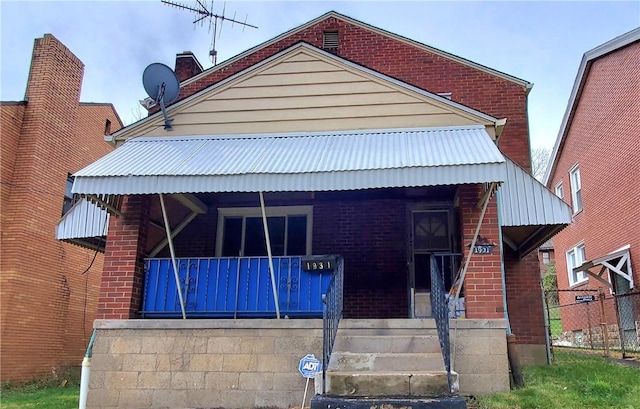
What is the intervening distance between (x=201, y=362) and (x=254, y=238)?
3.48 meters

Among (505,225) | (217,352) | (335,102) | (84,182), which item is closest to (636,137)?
(505,225)

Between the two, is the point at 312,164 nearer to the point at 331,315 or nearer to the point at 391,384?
the point at 331,315

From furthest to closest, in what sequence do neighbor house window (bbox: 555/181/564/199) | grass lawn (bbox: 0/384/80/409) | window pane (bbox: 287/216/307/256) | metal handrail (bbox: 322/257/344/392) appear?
neighbor house window (bbox: 555/181/564/199), window pane (bbox: 287/216/307/256), grass lawn (bbox: 0/384/80/409), metal handrail (bbox: 322/257/344/392)

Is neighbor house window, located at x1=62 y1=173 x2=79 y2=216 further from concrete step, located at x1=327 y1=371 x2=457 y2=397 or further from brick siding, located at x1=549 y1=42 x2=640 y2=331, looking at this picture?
brick siding, located at x1=549 y1=42 x2=640 y2=331

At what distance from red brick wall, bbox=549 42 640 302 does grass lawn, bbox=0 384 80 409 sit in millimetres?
14297

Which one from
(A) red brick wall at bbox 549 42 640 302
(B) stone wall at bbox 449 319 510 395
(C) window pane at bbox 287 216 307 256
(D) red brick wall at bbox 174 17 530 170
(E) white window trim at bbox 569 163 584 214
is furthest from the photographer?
(E) white window trim at bbox 569 163 584 214

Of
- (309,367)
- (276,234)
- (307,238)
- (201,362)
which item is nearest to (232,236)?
(276,234)

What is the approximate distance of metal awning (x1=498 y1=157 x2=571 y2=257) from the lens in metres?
7.77

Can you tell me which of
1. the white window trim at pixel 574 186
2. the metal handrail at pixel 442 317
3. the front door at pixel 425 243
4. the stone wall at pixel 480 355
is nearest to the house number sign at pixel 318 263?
the metal handrail at pixel 442 317

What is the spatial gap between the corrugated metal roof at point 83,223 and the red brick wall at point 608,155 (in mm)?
13472

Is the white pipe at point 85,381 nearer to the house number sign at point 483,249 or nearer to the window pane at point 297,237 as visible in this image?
the window pane at point 297,237

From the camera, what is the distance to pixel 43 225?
13508 mm

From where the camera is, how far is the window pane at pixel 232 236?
32.3 ft

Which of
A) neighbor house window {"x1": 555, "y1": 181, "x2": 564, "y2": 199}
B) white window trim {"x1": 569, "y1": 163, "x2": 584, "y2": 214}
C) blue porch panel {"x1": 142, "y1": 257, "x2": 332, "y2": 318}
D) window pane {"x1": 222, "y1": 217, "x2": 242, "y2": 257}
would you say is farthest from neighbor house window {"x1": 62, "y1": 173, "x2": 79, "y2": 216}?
neighbor house window {"x1": 555, "y1": 181, "x2": 564, "y2": 199}
